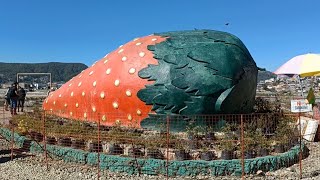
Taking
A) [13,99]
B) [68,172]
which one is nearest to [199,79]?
[68,172]

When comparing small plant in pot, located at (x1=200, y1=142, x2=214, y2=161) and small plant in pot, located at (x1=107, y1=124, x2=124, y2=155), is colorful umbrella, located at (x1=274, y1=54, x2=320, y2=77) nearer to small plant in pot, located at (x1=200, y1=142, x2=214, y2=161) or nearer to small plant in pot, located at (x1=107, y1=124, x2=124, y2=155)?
small plant in pot, located at (x1=200, y1=142, x2=214, y2=161)

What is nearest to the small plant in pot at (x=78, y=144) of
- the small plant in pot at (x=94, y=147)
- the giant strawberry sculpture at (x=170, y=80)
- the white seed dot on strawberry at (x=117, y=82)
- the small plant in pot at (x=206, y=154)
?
the small plant in pot at (x=94, y=147)

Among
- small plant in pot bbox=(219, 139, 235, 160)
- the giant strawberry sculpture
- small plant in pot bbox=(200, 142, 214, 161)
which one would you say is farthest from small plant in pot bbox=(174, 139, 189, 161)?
the giant strawberry sculpture

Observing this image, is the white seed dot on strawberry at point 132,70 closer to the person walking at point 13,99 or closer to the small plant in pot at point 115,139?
the small plant in pot at point 115,139

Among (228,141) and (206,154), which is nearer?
(206,154)

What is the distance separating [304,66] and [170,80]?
3774 mm

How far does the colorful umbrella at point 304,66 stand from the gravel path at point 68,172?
2221mm

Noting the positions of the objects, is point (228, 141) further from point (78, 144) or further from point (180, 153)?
point (78, 144)

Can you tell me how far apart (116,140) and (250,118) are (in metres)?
4.10

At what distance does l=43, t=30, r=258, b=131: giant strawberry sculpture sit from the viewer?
11539 millimetres

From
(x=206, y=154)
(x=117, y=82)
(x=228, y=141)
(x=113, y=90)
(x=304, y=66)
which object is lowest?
(x=206, y=154)

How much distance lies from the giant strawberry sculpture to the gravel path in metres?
2.65

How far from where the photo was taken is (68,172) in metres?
9.38

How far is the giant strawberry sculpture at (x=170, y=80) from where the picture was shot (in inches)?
454
